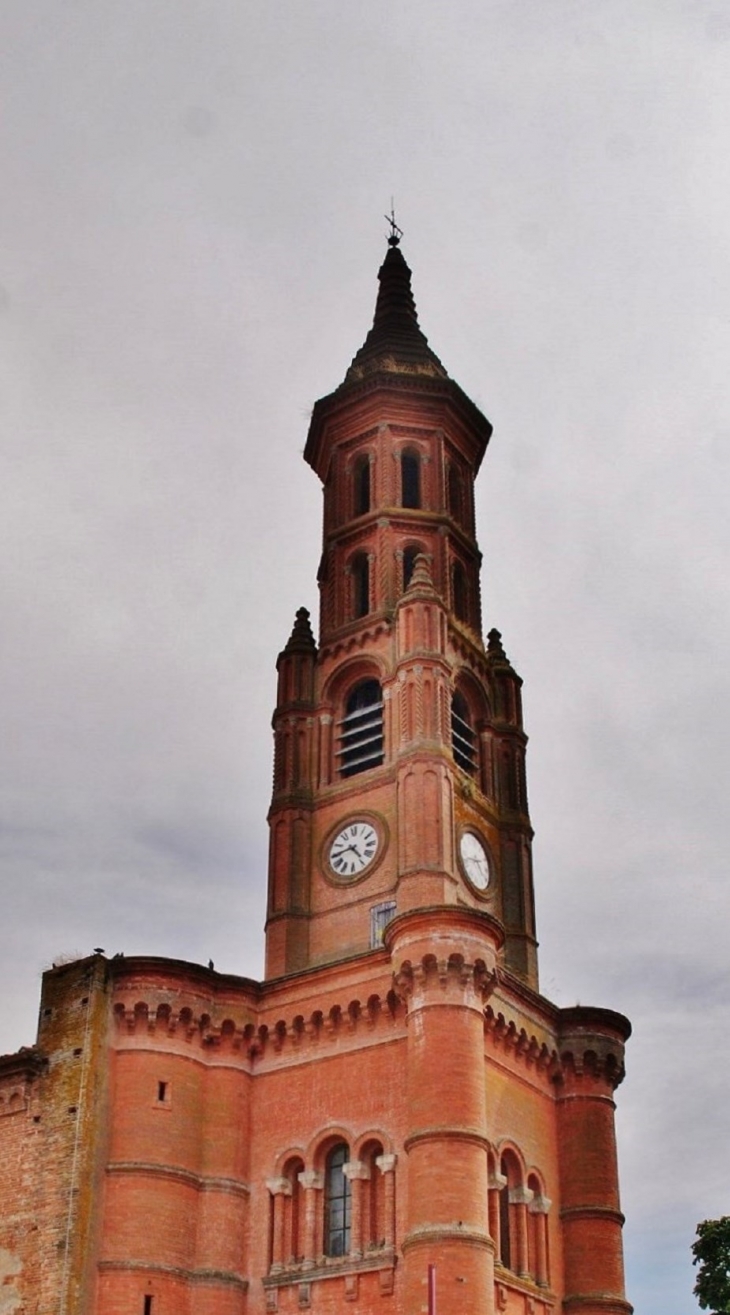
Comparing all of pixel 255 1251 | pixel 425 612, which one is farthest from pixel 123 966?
pixel 425 612

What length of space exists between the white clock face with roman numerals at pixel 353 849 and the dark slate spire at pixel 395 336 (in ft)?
52.4

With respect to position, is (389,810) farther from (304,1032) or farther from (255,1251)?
(255,1251)

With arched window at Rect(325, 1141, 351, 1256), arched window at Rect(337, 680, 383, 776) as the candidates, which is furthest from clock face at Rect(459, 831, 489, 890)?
arched window at Rect(325, 1141, 351, 1256)

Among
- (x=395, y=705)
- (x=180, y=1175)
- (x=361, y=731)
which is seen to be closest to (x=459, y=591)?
(x=361, y=731)

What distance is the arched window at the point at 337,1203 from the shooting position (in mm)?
36906

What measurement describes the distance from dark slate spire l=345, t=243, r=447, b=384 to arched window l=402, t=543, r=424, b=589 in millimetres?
6479

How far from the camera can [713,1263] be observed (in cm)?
4634

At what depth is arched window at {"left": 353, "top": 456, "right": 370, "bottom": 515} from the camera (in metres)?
51.0

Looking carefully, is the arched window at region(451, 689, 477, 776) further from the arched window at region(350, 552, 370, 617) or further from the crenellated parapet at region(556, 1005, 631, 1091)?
the crenellated parapet at region(556, 1005, 631, 1091)

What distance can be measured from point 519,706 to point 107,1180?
18976mm

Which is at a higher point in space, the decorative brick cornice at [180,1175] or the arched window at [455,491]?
the arched window at [455,491]

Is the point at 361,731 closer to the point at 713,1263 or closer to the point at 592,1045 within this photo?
the point at 592,1045

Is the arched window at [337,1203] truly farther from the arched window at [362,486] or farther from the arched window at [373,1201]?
the arched window at [362,486]

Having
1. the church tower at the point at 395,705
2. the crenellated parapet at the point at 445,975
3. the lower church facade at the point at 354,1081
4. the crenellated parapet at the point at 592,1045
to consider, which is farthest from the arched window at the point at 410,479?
the crenellated parapet at the point at 445,975
